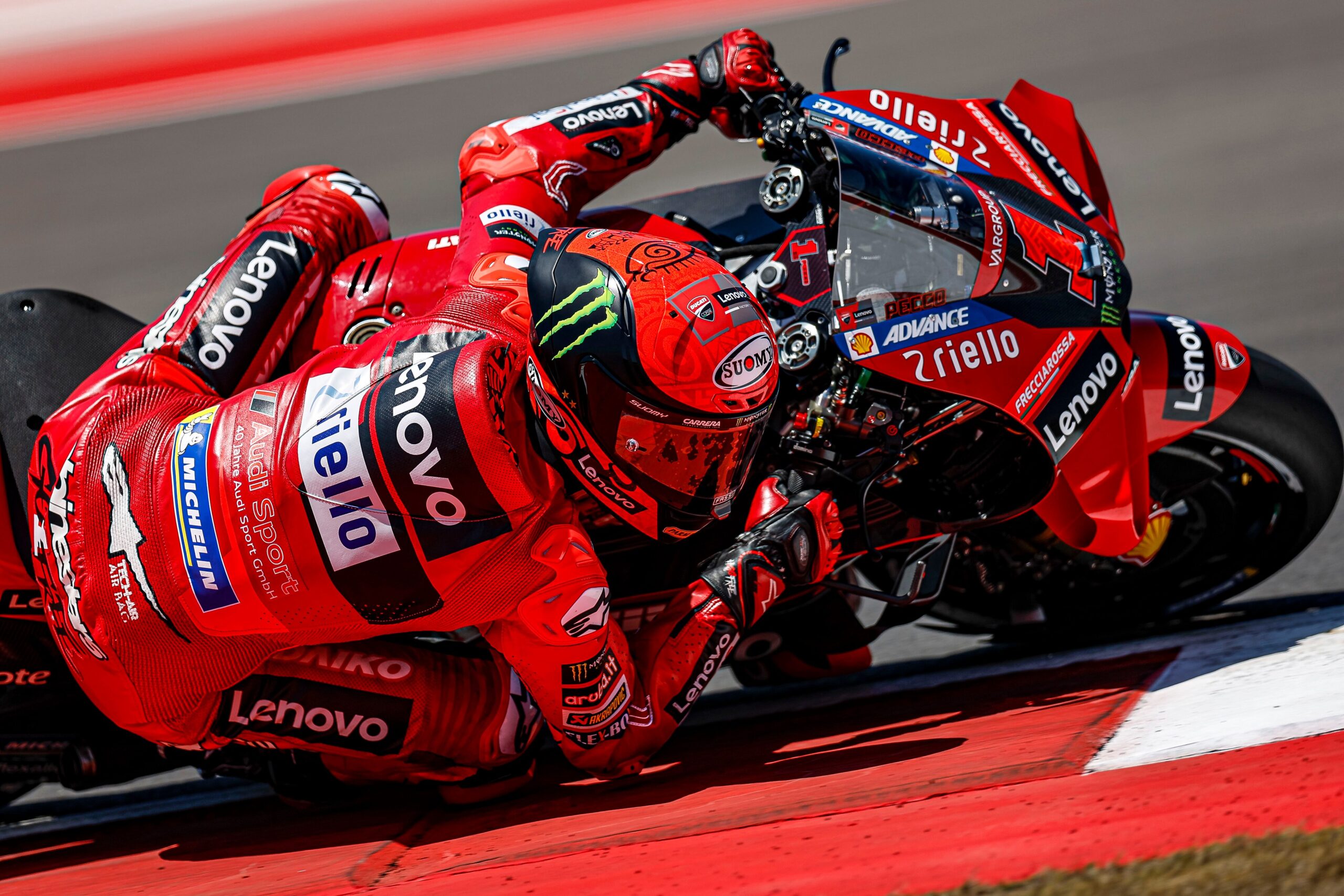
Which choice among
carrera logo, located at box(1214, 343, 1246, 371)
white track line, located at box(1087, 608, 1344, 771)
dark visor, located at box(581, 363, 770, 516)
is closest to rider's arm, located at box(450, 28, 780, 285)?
dark visor, located at box(581, 363, 770, 516)

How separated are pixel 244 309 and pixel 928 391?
1570mm

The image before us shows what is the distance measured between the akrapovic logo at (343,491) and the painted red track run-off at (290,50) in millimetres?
7225

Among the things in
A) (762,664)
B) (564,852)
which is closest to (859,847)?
(564,852)

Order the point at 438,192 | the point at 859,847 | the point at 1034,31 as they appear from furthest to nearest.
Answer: the point at 1034,31 → the point at 438,192 → the point at 859,847

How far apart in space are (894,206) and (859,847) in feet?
4.60

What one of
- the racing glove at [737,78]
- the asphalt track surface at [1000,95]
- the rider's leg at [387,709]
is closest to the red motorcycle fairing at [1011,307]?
the racing glove at [737,78]

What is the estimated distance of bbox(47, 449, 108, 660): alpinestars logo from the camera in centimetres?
258

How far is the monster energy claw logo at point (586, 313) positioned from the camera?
2316 millimetres

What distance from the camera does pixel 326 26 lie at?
9.96 m

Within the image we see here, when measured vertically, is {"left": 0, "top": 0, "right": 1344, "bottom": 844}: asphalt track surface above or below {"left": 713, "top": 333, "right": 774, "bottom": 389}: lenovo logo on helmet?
above


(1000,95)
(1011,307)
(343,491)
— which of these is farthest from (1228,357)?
(1000,95)

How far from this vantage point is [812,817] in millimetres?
2338

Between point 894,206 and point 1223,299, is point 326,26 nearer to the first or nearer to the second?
point 1223,299

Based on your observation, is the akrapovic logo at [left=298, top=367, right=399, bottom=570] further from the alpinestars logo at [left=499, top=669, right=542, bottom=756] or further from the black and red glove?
the black and red glove
